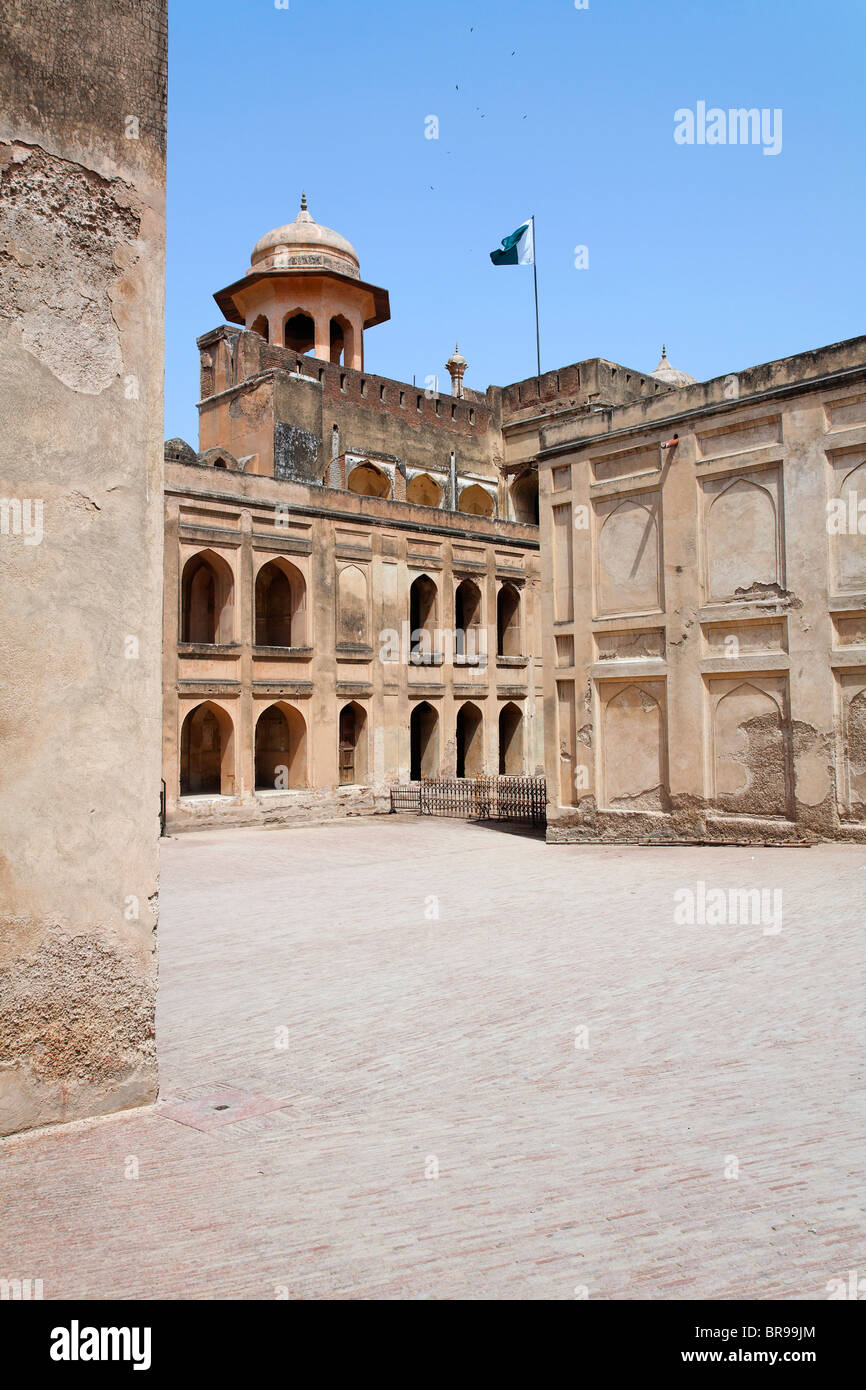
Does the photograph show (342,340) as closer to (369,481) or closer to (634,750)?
(369,481)

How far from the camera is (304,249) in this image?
34.3 meters

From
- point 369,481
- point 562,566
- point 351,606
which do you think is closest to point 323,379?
point 369,481

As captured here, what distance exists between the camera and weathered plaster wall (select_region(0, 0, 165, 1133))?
4.31 meters

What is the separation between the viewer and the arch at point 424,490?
33906mm

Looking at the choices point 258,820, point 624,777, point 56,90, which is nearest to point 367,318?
point 258,820

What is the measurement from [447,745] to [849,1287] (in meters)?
22.9

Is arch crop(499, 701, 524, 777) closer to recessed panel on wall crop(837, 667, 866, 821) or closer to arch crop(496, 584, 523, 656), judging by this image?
arch crop(496, 584, 523, 656)

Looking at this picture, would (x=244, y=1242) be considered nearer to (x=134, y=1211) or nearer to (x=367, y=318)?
(x=134, y=1211)

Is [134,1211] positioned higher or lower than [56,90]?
lower

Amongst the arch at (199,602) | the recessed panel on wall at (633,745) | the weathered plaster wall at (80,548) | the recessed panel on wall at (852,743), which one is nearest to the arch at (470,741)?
the arch at (199,602)

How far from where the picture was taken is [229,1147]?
14.1 feet

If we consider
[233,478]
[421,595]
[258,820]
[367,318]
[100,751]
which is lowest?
[258,820]

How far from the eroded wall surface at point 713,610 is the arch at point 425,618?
9.06m

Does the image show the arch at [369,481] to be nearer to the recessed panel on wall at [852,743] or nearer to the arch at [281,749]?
the arch at [281,749]
